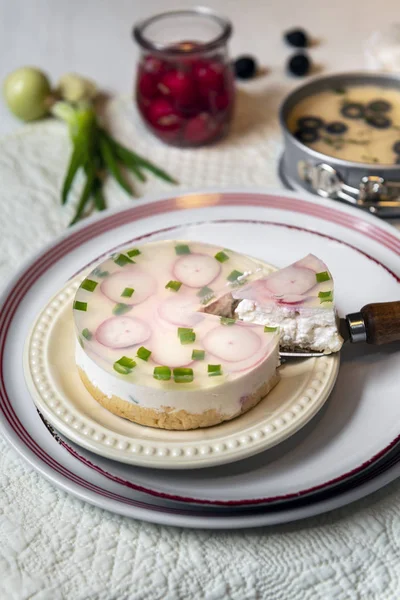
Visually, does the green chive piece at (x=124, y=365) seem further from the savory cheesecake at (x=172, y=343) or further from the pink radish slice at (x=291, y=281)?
the pink radish slice at (x=291, y=281)

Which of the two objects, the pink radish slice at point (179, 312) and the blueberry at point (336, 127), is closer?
the pink radish slice at point (179, 312)

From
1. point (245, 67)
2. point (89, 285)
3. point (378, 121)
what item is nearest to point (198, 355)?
point (89, 285)

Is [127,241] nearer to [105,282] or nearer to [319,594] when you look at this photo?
[105,282]

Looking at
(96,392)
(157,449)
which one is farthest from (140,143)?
(157,449)

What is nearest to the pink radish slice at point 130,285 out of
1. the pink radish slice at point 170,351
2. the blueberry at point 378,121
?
the pink radish slice at point 170,351

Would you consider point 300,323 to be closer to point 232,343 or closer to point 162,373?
point 232,343

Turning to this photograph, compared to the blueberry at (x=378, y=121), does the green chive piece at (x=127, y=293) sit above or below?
above

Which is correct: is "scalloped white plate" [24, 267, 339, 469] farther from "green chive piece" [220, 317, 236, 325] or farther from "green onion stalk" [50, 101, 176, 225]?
"green onion stalk" [50, 101, 176, 225]
